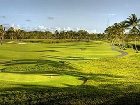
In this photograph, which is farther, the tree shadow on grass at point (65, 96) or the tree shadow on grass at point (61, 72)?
the tree shadow on grass at point (61, 72)

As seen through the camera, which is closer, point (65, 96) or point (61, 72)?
point (65, 96)

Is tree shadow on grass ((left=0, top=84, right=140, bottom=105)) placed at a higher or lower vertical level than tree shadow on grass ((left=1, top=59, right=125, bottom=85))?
higher

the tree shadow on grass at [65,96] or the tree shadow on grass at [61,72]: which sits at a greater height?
the tree shadow on grass at [65,96]

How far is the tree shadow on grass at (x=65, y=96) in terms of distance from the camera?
1202 inches

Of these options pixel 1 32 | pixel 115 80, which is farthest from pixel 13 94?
pixel 1 32

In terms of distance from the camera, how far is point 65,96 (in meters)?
33.1

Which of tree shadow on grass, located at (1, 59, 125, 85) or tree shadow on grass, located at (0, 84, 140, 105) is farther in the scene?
tree shadow on grass, located at (1, 59, 125, 85)

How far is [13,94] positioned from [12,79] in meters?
9.26

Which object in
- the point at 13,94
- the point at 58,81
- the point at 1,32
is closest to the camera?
the point at 13,94

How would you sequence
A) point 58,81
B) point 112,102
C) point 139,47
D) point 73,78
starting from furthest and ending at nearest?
point 139,47 → point 73,78 → point 58,81 → point 112,102

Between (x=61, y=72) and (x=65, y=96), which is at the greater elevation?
(x=65, y=96)

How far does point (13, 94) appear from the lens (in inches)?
1324

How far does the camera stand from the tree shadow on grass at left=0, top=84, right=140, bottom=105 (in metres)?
30.5

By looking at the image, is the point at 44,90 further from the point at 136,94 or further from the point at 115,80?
the point at 115,80
